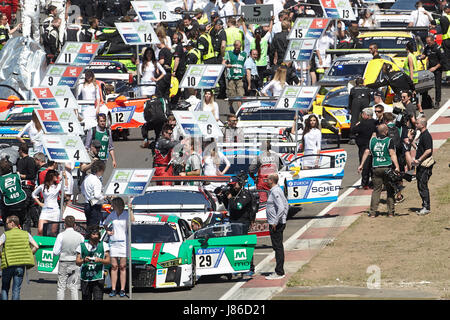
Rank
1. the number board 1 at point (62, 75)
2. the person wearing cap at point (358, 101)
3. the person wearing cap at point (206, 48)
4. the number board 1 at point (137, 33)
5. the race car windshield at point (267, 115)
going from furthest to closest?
the person wearing cap at point (206, 48) < the number board 1 at point (137, 33) < the race car windshield at point (267, 115) < the number board 1 at point (62, 75) < the person wearing cap at point (358, 101)

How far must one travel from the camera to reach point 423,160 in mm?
23766

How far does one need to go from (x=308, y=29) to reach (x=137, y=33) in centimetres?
521

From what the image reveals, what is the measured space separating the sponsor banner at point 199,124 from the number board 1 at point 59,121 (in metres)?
2.58

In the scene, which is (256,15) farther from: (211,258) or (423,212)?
(211,258)

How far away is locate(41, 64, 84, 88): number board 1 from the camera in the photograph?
92.7 ft

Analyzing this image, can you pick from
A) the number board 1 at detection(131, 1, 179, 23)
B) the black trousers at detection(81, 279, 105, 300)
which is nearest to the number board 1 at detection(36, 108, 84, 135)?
the black trousers at detection(81, 279, 105, 300)

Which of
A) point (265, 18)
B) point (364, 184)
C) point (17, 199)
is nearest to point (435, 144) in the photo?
point (364, 184)

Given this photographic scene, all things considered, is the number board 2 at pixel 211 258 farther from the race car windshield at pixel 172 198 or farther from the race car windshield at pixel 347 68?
the race car windshield at pixel 347 68

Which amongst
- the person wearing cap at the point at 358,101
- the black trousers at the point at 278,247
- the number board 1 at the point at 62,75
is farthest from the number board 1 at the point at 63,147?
the person wearing cap at the point at 358,101

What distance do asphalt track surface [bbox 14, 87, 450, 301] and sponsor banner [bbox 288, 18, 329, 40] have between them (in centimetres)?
283

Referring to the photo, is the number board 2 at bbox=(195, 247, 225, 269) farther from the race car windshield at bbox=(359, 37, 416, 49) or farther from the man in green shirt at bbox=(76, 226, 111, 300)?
the race car windshield at bbox=(359, 37, 416, 49)

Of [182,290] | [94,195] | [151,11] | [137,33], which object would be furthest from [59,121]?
[151,11]

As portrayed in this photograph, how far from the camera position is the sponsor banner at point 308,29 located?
28469 mm

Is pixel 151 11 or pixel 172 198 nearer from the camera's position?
pixel 172 198
